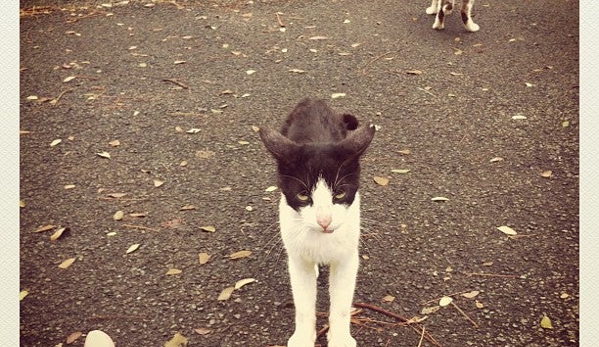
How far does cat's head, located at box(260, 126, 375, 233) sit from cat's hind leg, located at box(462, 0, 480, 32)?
5.12m

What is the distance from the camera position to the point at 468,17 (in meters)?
6.95

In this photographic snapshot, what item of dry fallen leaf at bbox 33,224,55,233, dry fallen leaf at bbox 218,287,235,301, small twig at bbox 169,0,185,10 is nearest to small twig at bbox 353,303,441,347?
dry fallen leaf at bbox 218,287,235,301

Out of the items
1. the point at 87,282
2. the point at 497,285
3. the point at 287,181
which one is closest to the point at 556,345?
the point at 497,285

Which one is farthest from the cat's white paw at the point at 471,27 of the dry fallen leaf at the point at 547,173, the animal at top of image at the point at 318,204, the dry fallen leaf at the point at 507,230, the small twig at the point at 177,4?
the animal at top of image at the point at 318,204

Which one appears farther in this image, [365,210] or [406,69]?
[406,69]

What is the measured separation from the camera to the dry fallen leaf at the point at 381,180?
4.32 m

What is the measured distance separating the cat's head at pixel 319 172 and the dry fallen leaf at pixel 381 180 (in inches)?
75.3

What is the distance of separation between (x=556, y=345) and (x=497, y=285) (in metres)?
0.52

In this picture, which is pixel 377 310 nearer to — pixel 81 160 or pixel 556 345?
Answer: pixel 556 345

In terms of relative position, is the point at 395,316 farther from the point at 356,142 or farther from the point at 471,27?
the point at 471,27

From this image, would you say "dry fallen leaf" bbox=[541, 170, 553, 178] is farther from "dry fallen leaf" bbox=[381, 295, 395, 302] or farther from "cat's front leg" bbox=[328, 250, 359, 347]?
"cat's front leg" bbox=[328, 250, 359, 347]

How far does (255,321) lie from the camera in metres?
3.14

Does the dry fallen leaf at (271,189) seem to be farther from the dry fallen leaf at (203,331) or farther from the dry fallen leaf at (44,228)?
the dry fallen leaf at (44,228)
